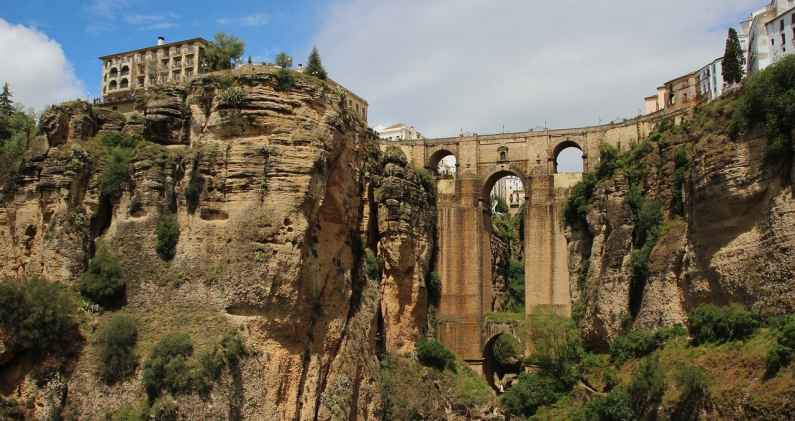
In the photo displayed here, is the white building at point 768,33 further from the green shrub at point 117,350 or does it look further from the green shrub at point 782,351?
the green shrub at point 117,350

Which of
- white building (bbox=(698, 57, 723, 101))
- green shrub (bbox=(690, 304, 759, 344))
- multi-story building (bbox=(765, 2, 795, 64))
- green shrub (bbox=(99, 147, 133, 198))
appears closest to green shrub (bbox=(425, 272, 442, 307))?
green shrub (bbox=(690, 304, 759, 344))

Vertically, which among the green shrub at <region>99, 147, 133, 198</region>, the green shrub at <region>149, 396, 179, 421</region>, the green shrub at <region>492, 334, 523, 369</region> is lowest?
the green shrub at <region>149, 396, 179, 421</region>

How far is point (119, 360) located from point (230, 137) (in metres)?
10.8

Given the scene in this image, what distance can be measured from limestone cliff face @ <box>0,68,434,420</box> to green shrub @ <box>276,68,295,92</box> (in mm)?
288

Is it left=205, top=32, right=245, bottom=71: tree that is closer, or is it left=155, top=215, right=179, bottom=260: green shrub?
left=155, top=215, right=179, bottom=260: green shrub

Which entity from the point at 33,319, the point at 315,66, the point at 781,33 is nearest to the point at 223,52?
the point at 315,66

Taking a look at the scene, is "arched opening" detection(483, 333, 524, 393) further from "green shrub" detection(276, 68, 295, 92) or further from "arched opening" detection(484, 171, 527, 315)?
"green shrub" detection(276, 68, 295, 92)

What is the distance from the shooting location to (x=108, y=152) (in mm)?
40219

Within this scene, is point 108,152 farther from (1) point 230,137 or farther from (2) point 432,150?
(2) point 432,150

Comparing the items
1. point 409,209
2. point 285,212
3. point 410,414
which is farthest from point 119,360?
point 409,209

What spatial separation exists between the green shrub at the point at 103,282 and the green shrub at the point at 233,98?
8.33 meters

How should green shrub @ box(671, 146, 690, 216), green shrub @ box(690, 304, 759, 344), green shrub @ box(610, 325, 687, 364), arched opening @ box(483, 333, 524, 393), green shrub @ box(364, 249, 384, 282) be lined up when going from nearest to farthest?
green shrub @ box(690, 304, 759, 344) < green shrub @ box(610, 325, 687, 364) < green shrub @ box(671, 146, 690, 216) < green shrub @ box(364, 249, 384, 282) < arched opening @ box(483, 333, 524, 393)

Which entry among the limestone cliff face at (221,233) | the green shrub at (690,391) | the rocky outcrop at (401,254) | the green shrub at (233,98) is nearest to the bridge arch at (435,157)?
the rocky outcrop at (401,254)

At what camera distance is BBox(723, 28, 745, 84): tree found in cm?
4847
